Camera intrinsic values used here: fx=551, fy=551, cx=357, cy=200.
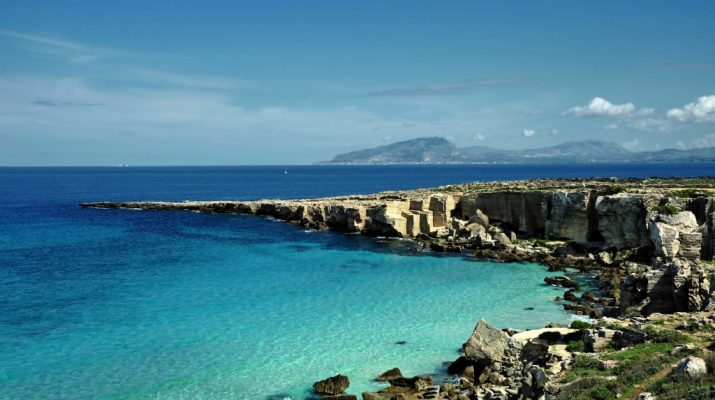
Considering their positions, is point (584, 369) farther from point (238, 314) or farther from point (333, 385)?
point (238, 314)

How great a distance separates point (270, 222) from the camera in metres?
84.0

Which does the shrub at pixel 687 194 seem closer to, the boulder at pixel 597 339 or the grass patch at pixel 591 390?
the boulder at pixel 597 339

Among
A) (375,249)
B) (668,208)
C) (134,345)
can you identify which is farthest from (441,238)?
(134,345)

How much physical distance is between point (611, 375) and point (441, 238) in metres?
45.4

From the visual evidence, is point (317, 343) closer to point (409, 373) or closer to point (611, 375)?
point (409, 373)

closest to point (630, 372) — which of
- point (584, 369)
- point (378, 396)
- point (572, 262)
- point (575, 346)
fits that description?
point (584, 369)

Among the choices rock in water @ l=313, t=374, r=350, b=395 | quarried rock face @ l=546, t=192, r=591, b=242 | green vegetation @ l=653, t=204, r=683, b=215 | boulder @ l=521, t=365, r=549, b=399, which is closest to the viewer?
boulder @ l=521, t=365, r=549, b=399

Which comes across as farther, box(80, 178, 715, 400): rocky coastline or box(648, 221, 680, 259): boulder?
box(648, 221, 680, 259): boulder

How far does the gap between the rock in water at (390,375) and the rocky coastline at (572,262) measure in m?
0.06

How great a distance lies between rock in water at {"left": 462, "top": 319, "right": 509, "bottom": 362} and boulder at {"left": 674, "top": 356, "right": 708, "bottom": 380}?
383 inches

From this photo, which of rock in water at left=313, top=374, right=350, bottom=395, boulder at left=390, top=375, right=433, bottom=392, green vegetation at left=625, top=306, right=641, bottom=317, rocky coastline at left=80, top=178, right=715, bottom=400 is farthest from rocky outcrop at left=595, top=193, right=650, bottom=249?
rock in water at left=313, top=374, right=350, bottom=395

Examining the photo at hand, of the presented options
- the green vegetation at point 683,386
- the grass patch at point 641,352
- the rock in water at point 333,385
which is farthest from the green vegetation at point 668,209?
the rock in water at point 333,385

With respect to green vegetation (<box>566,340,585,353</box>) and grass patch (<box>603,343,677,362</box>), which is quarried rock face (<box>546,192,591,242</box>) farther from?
grass patch (<box>603,343,677,362</box>)

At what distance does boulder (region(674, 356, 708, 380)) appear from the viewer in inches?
658
